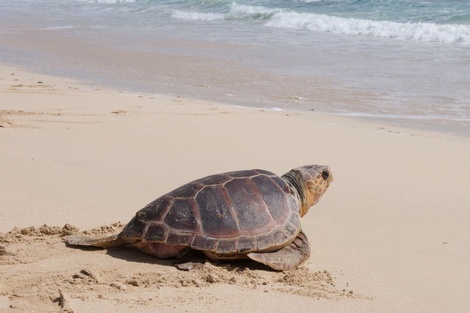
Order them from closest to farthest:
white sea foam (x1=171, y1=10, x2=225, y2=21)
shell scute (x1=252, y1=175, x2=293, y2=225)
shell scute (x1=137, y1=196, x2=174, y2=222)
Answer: shell scute (x1=137, y1=196, x2=174, y2=222) < shell scute (x1=252, y1=175, x2=293, y2=225) < white sea foam (x1=171, y1=10, x2=225, y2=21)

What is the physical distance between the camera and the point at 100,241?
160 inches

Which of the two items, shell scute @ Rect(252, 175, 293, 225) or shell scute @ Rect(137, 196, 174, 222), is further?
shell scute @ Rect(252, 175, 293, 225)

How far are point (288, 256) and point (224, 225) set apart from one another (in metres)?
0.42

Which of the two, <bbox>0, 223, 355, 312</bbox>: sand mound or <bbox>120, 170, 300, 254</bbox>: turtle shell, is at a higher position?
<bbox>120, 170, 300, 254</bbox>: turtle shell

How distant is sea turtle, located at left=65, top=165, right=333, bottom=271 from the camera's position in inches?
154

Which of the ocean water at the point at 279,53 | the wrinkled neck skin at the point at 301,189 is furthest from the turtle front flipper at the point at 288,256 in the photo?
the ocean water at the point at 279,53

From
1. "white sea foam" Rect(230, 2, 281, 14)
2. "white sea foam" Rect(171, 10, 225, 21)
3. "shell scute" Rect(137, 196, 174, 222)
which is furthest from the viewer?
"white sea foam" Rect(230, 2, 281, 14)

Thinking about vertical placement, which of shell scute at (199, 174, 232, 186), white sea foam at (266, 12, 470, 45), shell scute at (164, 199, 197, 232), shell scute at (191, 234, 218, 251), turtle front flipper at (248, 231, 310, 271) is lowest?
white sea foam at (266, 12, 470, 45)

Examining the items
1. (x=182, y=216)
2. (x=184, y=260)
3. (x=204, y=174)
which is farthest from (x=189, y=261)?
(x=204, y=174)

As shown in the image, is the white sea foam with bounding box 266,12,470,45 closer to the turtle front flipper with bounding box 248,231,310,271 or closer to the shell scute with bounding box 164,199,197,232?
the turtle front flipper with bounding box 248,231,310,271

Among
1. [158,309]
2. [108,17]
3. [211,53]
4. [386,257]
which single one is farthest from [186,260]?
[108,17]

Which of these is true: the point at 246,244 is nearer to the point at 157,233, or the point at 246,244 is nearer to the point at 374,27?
the point at 157,233

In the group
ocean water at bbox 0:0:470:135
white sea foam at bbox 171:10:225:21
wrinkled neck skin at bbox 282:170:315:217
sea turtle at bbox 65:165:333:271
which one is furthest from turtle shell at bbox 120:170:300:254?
white sea foam at bbox 171:10:225:21

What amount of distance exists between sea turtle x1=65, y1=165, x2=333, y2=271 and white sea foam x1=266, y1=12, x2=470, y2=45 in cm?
1528
